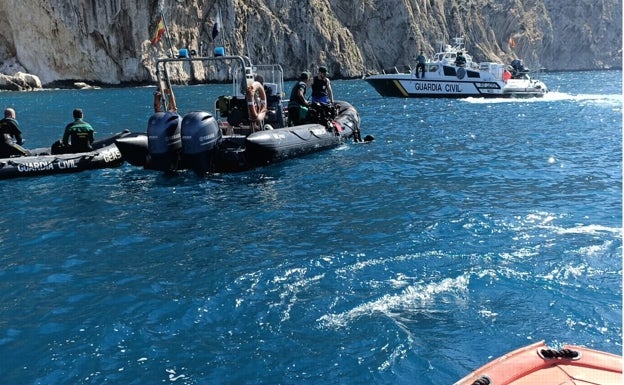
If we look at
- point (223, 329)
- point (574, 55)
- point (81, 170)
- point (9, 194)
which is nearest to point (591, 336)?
point (223, 329)

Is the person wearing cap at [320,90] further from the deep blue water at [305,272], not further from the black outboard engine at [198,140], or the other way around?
the black outboard engine at [198,140]

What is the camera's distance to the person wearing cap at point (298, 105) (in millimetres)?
16548

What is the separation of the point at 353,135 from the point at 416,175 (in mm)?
5930

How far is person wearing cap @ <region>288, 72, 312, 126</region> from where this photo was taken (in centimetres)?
1655

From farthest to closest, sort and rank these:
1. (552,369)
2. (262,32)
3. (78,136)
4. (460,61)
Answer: (262,32), (460,61), (78,136), (552,369)

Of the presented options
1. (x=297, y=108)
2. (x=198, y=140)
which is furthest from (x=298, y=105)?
(x=198, y=140)

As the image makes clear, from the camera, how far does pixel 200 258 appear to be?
7945 mm

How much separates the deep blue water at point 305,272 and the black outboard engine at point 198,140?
1.59 feet

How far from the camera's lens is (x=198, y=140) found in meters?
12.7

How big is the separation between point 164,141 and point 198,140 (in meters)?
0.84

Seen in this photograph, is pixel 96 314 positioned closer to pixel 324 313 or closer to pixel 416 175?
pixel 324 313

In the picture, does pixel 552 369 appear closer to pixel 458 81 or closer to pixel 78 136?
pixel 78 136

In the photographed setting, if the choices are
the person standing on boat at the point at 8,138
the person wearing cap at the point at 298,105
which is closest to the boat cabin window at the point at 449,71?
the person wearing cap at the point at 298,105

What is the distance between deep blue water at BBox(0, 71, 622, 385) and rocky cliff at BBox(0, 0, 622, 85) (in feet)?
103
